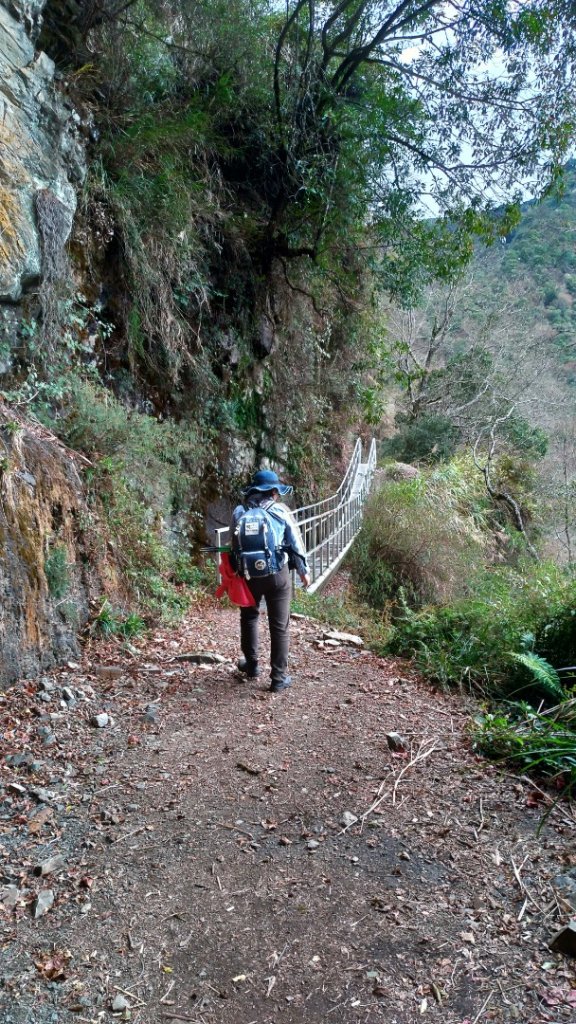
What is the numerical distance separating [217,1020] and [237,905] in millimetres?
473

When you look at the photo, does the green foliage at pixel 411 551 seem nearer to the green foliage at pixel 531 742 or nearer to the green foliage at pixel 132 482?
the green foliage at pixel 132 482

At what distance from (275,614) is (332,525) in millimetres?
6398

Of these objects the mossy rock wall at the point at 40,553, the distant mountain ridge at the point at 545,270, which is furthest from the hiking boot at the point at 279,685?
the distant mountain ridge at the point at 545,270

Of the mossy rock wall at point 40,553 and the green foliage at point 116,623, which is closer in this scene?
the mossy rock wall at point 40,553

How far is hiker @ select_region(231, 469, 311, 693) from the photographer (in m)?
4.12

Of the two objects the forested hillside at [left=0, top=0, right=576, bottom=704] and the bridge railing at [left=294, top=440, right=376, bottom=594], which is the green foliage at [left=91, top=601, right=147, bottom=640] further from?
the bridge railing at [left=294, top=440, right=376, bottom=594]

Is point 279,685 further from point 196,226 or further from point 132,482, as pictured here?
point 196,226

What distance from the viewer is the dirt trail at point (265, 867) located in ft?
6.10

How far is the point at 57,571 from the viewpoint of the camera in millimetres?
4109

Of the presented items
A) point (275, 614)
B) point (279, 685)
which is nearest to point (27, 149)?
point (275, 614)

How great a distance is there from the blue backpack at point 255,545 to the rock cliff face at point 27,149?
2375 mm

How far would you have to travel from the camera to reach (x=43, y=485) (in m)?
4.10

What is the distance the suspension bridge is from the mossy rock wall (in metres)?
2.82

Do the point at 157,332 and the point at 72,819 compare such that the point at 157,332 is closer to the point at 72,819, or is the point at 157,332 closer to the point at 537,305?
the point at 72,819
